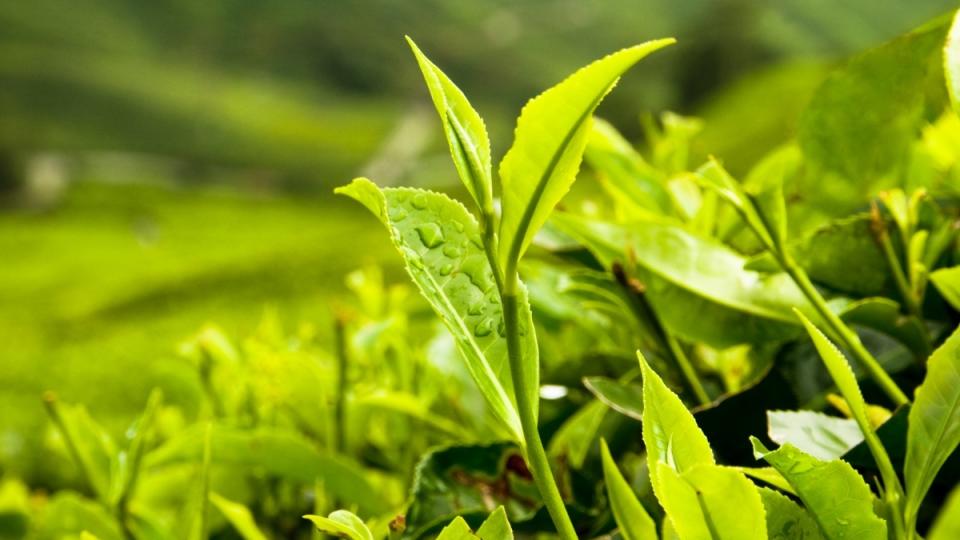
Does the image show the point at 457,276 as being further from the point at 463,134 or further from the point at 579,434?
the point at 579,434

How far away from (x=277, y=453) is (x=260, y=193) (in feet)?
69.7

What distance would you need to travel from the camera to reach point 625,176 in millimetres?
669

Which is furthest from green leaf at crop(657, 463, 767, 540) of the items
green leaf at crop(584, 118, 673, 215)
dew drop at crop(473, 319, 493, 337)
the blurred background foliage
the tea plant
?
the blurred background foliage

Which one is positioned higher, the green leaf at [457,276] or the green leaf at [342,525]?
the green leaf at [457,276]

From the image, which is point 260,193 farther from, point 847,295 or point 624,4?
point 847,295

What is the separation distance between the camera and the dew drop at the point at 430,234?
0.40m

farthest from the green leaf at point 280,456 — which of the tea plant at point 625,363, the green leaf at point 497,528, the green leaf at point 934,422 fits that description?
the green leaf at point 934,422

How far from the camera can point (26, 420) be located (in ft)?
15.1

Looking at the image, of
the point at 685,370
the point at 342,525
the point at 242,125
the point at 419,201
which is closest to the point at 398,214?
the point at 419,201

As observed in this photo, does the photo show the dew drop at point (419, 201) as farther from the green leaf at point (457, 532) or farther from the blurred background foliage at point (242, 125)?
the blurred background foliage at point (242, 125)

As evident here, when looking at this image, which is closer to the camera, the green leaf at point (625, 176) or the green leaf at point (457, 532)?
the green leaf at point (457, 532)

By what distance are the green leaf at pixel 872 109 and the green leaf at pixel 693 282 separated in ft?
0.34

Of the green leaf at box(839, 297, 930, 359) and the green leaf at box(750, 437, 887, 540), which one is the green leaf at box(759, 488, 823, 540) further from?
the green leaf at box(839, 297, 930, 359)

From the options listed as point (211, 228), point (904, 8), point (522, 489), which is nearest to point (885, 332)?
point (522, 489)
